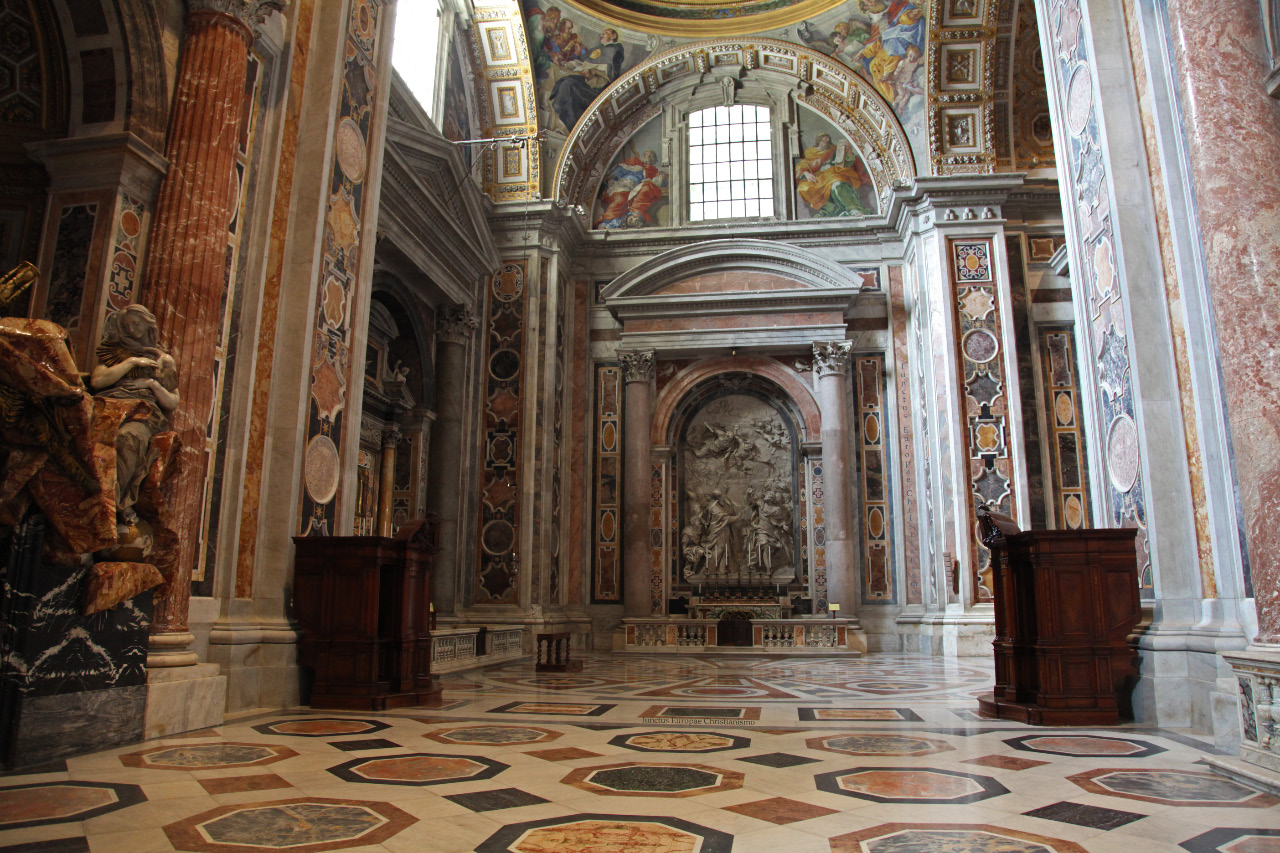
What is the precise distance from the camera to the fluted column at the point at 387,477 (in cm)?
1416

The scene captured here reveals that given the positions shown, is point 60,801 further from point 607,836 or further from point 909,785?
point 909,785

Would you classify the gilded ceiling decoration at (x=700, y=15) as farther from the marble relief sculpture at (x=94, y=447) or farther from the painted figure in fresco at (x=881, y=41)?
the marble relief sculpture at (x=94, y=447)

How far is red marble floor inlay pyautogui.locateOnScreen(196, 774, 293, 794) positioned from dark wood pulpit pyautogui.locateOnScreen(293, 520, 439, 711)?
2659 millimetres

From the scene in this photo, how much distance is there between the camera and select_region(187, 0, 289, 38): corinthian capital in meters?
6.48

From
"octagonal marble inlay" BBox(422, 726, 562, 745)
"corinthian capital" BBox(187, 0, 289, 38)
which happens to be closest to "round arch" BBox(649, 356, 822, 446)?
"corinthian capital" BBox(187, 0, 289, 38)

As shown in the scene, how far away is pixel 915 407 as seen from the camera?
51.4 feet

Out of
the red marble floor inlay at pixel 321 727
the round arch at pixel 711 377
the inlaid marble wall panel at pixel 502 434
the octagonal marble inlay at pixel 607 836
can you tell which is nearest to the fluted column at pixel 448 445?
the inlaid marble wall panel at pixel 502 434

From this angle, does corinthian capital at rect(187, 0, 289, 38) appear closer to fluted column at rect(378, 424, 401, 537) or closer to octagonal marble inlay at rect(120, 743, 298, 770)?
octagonal marble inlay at rect(120, 743, 298, 770)

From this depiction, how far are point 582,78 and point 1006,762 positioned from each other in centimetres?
1547

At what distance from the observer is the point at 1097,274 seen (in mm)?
7219

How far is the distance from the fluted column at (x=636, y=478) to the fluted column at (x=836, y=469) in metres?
3.28

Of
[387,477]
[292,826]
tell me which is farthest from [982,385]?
[292,826]

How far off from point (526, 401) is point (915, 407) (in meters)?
7.06

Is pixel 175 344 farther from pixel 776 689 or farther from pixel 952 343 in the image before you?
pixel 952 343
